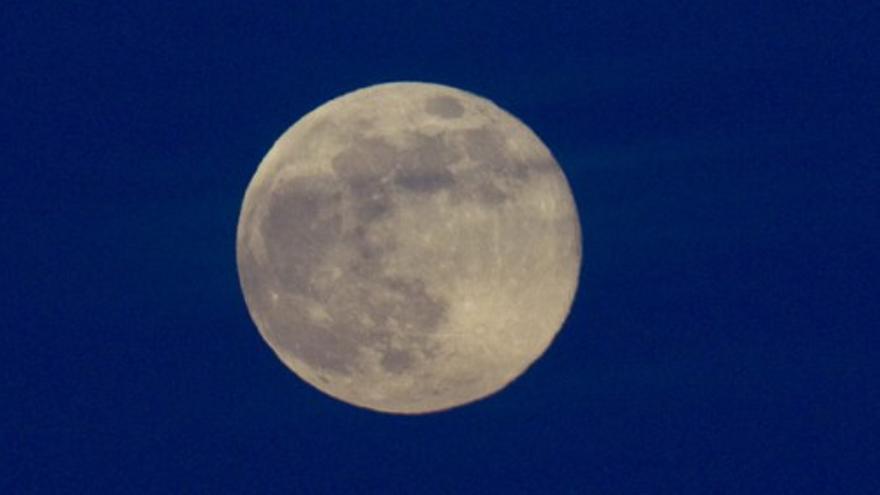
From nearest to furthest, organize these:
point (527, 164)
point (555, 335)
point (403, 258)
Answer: point (403, 258)
point (527, 164)
point (555, 335)

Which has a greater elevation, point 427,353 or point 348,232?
point 348,232

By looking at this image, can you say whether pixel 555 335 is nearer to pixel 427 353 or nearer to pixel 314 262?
pixel 427 353

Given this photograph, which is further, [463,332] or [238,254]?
[238,254]

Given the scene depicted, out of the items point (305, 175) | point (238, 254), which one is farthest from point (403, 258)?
point (238, 254)

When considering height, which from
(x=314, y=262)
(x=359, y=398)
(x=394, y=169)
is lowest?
(x=359, y=398)

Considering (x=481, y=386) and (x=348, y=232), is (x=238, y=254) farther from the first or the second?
(x=481, y=386)

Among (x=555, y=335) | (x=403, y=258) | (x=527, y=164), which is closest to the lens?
(x=403, y=258)
